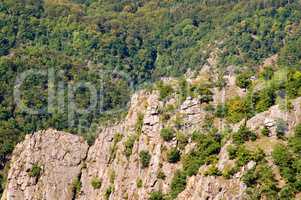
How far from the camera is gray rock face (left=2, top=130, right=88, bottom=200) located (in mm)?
86500

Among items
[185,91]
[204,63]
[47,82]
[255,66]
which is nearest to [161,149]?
[185,91]

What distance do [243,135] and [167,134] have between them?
8.72 metres

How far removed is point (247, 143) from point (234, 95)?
A: 31.2 ft

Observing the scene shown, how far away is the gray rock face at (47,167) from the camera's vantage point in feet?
284

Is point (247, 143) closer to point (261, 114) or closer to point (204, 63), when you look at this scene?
point (261, 114)

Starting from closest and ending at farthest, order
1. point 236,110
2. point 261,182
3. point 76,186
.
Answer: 1. point 261,182
2. point 236,110
3. point 76,186

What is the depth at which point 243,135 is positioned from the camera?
223 ft

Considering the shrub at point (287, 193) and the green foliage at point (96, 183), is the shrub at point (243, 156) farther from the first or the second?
the green foliage at point (96, 183)

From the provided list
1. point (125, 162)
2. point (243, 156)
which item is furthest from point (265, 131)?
point (125, 162)

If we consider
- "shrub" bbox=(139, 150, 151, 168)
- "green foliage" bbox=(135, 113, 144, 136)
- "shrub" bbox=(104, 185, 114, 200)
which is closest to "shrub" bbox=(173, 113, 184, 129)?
"shrub" bbox=(139, 150, 151, 168)

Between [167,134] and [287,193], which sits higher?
[287,193]

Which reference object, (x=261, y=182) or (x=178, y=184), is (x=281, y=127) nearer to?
(x=261, y=182)

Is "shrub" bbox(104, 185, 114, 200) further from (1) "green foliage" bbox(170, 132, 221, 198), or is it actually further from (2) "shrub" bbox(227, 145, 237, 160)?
(2) "shrub" bbox(227, 145, 237, 160)

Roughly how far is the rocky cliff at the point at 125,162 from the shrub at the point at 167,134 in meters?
0.34
